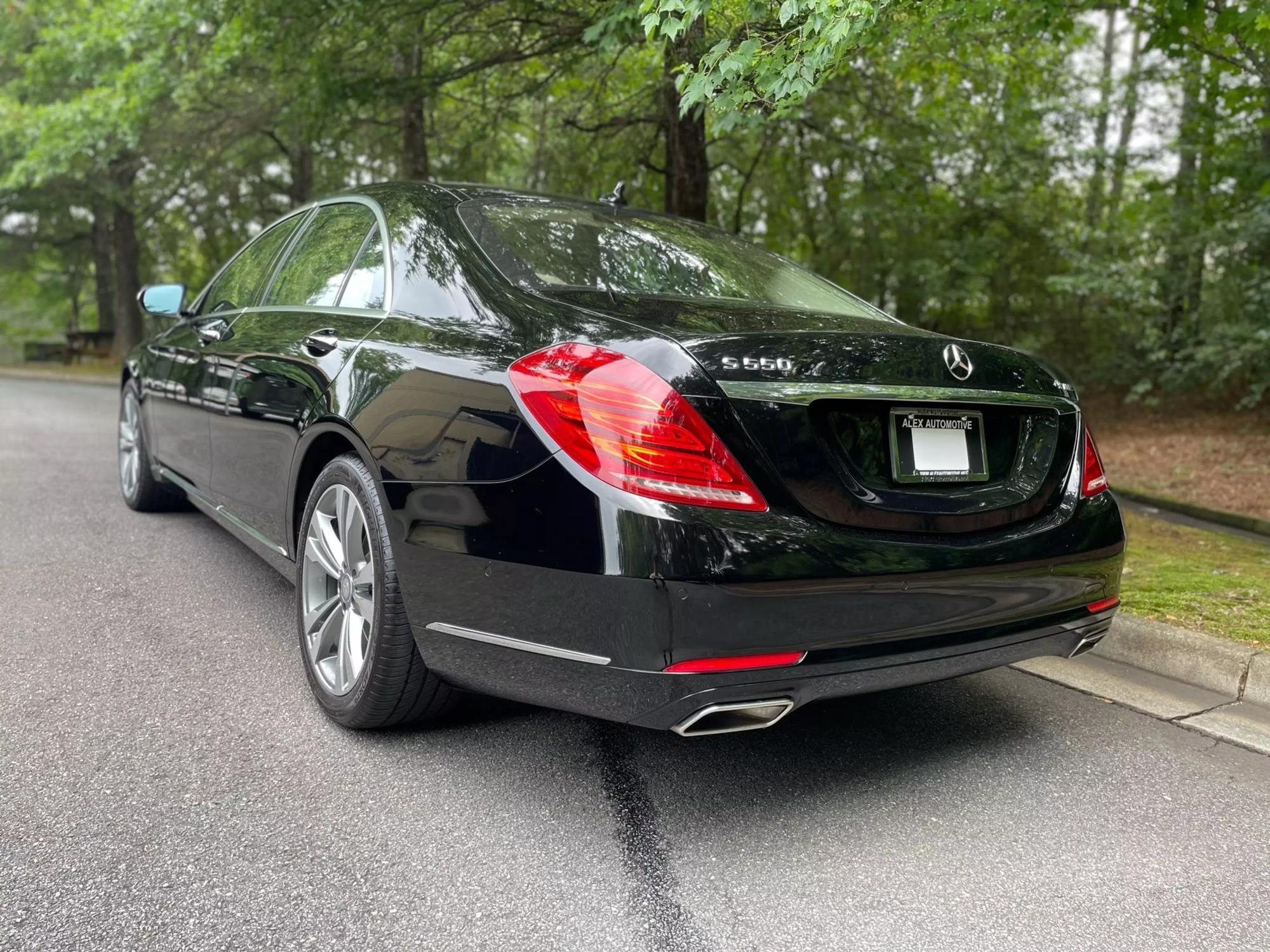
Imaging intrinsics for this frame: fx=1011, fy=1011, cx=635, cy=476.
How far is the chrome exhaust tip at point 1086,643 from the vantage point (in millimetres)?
2682

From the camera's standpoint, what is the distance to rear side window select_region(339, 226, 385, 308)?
3.02 metres

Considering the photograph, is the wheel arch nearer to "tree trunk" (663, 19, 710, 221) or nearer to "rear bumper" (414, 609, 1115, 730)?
"rear bumper" (414, 609, 1115, 730)

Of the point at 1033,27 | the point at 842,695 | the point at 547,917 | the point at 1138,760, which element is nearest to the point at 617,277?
the point at 842,695

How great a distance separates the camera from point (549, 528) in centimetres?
215

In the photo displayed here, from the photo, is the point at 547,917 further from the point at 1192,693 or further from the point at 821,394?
the point at 1192,693

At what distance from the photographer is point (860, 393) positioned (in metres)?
2.25

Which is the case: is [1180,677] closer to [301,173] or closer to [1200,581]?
[1200,581]

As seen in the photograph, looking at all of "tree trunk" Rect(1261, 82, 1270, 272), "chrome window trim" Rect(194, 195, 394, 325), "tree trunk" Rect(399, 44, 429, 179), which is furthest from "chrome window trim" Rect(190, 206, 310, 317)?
"tree trunk" Rect(1261, 82, 1270, 272)

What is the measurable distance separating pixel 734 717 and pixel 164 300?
12.7ft

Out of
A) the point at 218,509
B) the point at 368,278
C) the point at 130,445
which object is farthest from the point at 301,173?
the point at 368,278

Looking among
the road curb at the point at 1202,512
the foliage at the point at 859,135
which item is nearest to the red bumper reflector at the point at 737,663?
the foliage at the point at 859,135

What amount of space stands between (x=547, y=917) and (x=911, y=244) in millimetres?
13190

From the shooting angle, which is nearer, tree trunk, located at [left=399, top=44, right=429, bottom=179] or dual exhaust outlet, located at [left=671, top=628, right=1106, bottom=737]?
dual exhaust outlet, located at [left=671, top=628, right=1106, bottom=737]

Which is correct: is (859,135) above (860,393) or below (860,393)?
above
